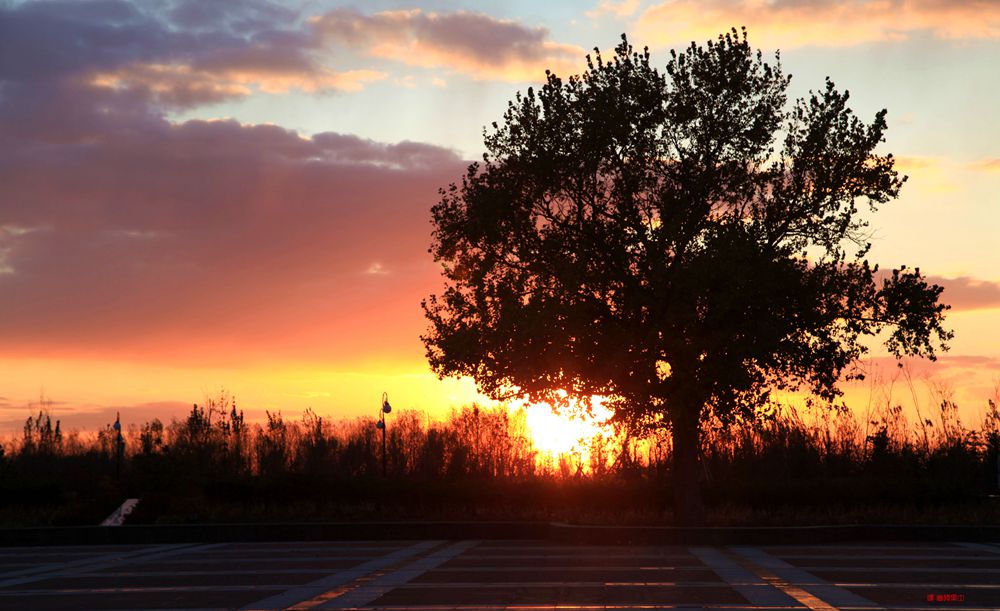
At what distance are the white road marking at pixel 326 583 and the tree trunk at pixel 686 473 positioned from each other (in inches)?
304

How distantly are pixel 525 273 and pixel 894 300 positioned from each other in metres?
9.90

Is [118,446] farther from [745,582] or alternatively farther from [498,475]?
[745,582]

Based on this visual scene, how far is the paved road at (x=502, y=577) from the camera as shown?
15.3 metres

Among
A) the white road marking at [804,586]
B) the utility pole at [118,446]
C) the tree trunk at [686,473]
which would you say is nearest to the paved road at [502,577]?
the white road marking at [804,586]

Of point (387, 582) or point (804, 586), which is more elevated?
point (387, 582)

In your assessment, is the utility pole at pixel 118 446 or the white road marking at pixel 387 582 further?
the utility pole at pixel 118 446

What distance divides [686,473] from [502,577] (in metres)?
11.5

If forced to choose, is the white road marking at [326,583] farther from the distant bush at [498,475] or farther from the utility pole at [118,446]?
the utility pole at [118,446]

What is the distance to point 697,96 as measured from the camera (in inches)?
1133

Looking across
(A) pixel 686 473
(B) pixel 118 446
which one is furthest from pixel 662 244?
(B) pixel 118 446

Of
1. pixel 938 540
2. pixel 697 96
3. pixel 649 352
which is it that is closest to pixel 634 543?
pixel 649 352

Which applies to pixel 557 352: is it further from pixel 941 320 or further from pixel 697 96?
pixel 941 320

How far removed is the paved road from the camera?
15281 mm

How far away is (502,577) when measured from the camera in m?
18.4
